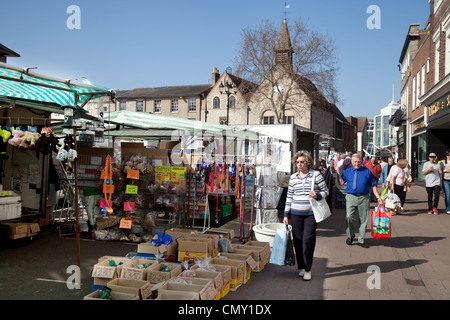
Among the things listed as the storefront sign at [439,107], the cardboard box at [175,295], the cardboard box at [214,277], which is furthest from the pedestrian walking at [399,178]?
the cardboard box at [175,295]

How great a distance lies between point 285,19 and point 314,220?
39968mm

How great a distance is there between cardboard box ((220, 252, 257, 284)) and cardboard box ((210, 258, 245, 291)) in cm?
10

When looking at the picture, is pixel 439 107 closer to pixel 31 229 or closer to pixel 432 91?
pixel 432 91

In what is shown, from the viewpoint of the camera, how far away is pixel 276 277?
5.76 metres

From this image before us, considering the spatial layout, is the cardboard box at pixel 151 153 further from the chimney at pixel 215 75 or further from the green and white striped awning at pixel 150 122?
the chimney at pixel 215 75

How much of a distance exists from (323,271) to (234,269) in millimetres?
1796

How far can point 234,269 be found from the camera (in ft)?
16.7

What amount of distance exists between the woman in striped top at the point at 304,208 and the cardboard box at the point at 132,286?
2377mm

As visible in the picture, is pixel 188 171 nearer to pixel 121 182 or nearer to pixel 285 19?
pixel 121 182

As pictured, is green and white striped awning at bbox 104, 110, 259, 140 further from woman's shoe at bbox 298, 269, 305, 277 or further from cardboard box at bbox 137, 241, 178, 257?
woman's shoe at bbox 298, 269, 305, 277

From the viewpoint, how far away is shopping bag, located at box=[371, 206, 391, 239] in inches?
309

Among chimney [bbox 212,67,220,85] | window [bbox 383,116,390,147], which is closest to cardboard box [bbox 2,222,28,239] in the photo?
chimney [bbox 212,67,220,85]

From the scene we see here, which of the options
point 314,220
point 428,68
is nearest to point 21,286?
point 314,220
